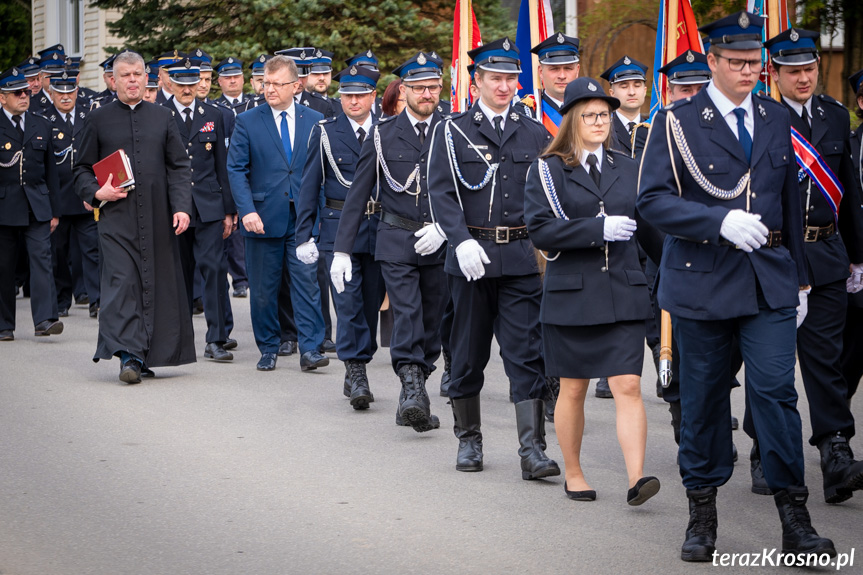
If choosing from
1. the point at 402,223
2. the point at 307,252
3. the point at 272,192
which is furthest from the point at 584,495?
the point at 272,192

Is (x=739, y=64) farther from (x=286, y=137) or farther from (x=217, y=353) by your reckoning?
(x=217, y=353)

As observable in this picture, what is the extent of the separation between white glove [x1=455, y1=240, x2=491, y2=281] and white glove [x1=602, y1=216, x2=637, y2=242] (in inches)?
32.4

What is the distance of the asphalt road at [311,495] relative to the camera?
5.52m

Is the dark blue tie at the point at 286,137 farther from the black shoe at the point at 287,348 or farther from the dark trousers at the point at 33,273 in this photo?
the dark trousers at the point at 33,273

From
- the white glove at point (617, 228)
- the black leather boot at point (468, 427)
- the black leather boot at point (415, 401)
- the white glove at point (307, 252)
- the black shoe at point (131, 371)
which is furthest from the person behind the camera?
the black shoe at point (131, 371)

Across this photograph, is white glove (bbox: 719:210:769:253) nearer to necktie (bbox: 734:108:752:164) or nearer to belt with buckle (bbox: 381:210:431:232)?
necktie (bbox: 734:108:752:164)

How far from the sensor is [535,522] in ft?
19.7

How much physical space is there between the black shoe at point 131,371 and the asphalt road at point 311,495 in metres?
0.18

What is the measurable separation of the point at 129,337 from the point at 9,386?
3.04ft

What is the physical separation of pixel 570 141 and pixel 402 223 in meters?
2.19

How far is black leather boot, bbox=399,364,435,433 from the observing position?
778 cm

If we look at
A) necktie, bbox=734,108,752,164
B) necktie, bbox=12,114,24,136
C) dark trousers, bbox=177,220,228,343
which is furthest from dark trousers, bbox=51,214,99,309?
necktie, bbox=734,108,752,164

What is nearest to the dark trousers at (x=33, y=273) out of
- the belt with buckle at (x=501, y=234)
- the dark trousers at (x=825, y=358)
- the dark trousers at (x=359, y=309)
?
the dark trousers at (x=359, y=309)

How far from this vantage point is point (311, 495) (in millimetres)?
6543
